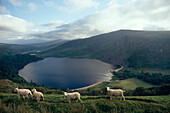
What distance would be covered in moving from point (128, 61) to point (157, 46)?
6798 centimetres

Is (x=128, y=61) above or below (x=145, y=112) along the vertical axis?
below

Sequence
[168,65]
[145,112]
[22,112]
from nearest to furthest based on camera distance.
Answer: [22,112] < [145,112] < [168,65]

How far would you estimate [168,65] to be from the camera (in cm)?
14462

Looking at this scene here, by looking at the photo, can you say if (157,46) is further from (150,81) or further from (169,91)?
(169,91)

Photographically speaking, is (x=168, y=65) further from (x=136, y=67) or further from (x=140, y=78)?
(x=140, y=78)

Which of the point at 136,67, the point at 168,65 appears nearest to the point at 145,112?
the point at 136,67

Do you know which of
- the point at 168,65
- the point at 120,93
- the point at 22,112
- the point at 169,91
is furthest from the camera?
the point at 168,65

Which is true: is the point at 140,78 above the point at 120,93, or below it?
below

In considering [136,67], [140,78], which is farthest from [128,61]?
[140,78]

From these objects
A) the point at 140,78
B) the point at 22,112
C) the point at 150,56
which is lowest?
the point at 140,78

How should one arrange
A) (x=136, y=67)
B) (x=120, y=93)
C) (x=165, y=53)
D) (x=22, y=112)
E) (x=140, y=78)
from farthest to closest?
(x=165, y=53) → (x=136, y=67) → (x=140, y=78) → (x=120, y=93) → (x=22, y=112)

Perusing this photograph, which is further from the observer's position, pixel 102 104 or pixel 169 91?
pixel 169 91

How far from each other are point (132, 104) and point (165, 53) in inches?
8392

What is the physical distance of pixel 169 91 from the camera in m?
25.5
